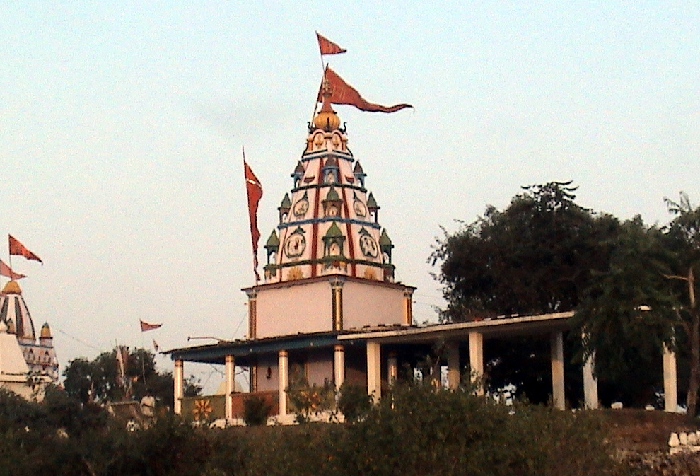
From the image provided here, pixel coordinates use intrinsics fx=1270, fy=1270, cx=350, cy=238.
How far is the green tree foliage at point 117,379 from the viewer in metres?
79.3

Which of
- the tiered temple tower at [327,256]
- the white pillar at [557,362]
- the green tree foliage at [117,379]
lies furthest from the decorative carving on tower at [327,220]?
the green tree foliage at [117,379]

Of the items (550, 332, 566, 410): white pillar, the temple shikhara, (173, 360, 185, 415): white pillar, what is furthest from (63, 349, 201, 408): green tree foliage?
(550, 332, 566, 410): white pillar

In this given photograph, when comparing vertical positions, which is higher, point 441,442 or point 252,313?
point 252,313

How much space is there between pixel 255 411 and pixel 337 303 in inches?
258

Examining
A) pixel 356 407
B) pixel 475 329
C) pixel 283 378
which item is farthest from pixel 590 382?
pixel 356 407

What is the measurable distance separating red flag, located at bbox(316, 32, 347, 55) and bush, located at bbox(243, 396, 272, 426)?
15.3 m

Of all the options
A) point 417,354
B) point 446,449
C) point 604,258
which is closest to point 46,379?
point 417,354

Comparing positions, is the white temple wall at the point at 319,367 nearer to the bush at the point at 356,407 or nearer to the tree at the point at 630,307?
the tree at the point at 630,307

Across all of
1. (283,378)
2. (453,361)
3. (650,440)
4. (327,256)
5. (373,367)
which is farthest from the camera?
(327,256)

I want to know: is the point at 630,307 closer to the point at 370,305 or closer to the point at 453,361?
the point at 453,361

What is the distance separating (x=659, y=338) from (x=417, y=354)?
46.5ft

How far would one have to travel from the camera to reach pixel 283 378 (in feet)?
162

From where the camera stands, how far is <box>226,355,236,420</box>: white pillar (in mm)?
50219

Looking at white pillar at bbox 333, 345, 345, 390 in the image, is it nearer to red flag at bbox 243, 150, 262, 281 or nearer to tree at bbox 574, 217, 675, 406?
red flag at bbox 243, 150, 262, 281
